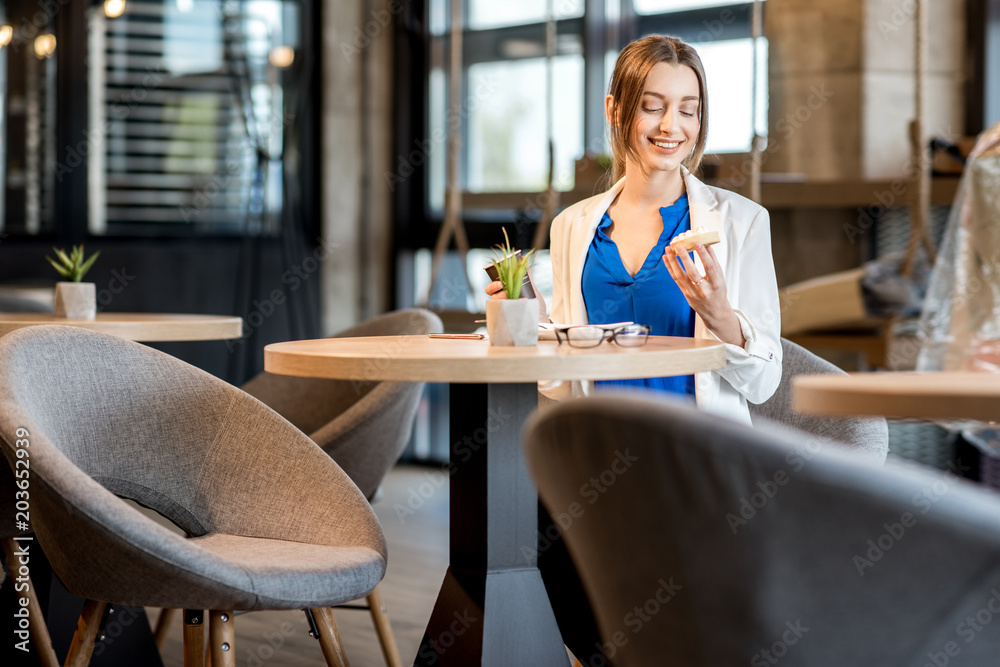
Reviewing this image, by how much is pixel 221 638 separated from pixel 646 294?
98 cm

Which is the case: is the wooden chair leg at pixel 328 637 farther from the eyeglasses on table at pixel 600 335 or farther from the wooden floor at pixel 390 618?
the wooden floor at pixel 390 618

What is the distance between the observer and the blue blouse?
210 cm

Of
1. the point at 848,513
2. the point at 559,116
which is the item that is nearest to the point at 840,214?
the point at 559,116

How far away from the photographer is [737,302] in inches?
78.7

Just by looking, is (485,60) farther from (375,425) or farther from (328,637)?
(328,637)

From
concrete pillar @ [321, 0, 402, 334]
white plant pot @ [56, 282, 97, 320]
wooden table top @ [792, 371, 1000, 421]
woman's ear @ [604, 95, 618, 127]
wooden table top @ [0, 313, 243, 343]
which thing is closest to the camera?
wooden table top @ [792, 371, 1000, 421]

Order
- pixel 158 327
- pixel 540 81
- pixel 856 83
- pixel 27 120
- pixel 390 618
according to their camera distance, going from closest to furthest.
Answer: pixel 158 327, pixel 390 618, pixel 856 83, pixel 27 120, pixel 540 81

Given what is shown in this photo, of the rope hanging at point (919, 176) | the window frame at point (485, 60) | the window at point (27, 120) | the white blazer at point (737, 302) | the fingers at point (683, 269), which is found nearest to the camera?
the fingers at point (683, 269)

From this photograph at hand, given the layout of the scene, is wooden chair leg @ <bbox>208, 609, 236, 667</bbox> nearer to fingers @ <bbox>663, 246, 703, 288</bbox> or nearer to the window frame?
fingers @ <bbox>663, 246, 703, 288</bbox>

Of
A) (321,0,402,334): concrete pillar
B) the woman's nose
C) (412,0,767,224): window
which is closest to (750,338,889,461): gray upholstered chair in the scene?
the woman's nose

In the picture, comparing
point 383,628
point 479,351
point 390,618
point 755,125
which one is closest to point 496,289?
point 479,351

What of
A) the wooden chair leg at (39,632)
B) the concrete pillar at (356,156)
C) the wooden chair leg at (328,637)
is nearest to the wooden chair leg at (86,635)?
the wooden chair leg at (328,637)

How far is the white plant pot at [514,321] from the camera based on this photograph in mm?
1730

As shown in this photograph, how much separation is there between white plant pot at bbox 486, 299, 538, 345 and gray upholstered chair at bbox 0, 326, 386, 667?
0.37 metres
